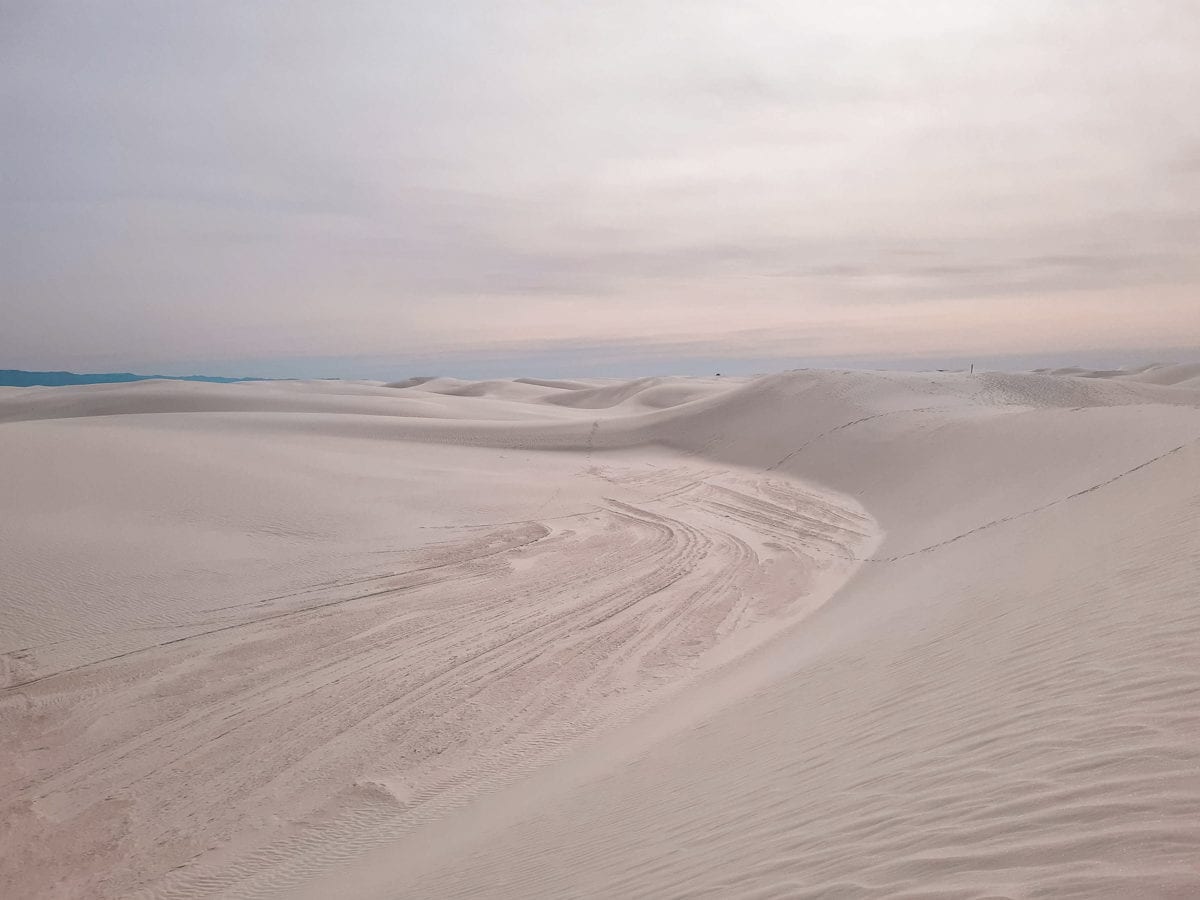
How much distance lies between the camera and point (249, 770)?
639 centimetres

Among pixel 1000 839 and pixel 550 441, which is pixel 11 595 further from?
pixel 550 441

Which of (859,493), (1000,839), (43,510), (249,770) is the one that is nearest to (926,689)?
(1000,839)

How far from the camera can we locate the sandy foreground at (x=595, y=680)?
3.20 metres

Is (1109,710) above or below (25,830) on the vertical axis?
above

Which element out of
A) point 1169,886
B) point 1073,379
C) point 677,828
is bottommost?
point 677,828

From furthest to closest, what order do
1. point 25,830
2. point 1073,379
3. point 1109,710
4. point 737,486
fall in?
point 1073,379 → point 737,486 → point 25,830 → point 1109,710

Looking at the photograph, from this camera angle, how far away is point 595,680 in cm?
809

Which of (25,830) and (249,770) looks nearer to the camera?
(25,830)

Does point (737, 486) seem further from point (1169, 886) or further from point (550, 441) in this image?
point (1169, 886)

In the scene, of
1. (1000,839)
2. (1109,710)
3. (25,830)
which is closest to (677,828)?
(1000,839)

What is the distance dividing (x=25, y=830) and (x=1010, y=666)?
7.34 meters

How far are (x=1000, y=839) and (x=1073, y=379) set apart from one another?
38.7 metres

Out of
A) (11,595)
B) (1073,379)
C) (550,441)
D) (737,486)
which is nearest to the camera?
(11,595)

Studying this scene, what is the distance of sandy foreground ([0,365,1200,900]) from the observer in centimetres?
320
